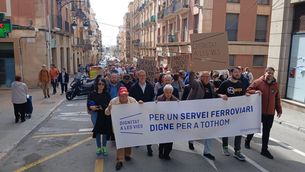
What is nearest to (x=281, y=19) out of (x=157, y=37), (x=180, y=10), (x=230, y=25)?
(x=230, y=25)

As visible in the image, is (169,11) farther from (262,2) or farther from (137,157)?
(137,157)

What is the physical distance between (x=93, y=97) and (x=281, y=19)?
9.74 meters

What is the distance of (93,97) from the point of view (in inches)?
227

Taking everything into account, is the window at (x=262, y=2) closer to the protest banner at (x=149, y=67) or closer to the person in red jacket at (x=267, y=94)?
the protest banner at (x=149, y=67)

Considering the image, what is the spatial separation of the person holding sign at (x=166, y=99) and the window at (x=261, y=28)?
18.7 meters

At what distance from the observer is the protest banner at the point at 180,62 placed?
28.2 feet

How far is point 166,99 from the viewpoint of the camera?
565cm

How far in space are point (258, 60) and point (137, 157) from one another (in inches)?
750

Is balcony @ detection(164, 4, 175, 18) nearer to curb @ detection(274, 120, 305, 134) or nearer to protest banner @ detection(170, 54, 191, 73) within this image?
protest banner @ detection(170, 54, 191, 73)

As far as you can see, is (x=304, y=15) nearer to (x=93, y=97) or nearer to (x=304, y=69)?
(x=304, y=69)

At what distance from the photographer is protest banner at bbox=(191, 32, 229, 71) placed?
287 inches

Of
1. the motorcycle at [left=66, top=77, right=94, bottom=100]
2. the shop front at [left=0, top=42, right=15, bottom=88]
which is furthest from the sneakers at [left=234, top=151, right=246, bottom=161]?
the shop front at [left=0, top=42, right=15, bottom=88]

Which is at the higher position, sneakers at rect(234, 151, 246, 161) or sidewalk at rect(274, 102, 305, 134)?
sneakers at rect(234, 151, 246, 161)

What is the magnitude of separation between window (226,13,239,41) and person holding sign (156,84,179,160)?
17.1 m
